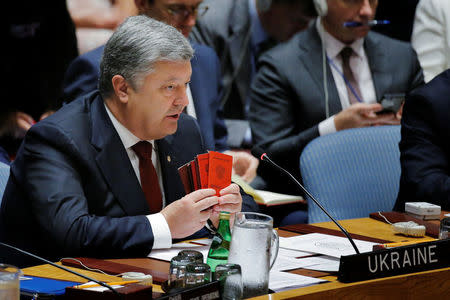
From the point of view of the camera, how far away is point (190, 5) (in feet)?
12.9

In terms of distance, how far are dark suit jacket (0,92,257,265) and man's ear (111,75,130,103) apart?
0.09 metres

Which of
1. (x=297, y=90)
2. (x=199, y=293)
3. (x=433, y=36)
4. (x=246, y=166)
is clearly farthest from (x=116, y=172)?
(x=433, y=36)

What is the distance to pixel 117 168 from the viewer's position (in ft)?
8.49

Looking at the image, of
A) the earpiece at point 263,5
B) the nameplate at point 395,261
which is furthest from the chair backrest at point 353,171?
the earpiece at point 263,5

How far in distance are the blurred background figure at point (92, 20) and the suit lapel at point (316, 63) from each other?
1070 millimetres

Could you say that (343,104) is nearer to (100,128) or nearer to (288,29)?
(288,29)

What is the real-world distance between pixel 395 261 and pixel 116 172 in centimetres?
104

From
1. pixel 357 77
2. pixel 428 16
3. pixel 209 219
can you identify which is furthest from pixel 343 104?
pixel 209 219

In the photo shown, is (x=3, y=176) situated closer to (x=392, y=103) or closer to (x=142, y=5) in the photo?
(x=142, y=5)

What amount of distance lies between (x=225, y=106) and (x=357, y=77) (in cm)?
118

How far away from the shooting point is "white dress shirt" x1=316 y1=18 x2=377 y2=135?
4312 millimetres

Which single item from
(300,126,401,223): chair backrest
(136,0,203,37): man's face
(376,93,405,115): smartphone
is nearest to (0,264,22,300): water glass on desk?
(300,126,401,223): chair backrest

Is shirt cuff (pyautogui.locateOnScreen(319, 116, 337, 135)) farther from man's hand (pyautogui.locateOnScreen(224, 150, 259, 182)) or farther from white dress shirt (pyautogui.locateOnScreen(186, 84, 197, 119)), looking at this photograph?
white dress shirt (pyautogui.locateOnScreen(186, 84, 197, 119))

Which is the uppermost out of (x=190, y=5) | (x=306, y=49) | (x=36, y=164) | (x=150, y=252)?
(x=190, y=5)
